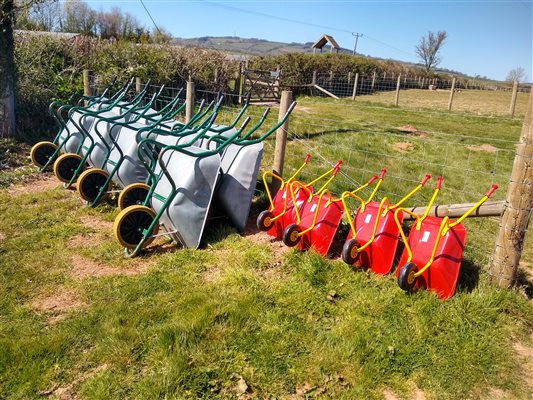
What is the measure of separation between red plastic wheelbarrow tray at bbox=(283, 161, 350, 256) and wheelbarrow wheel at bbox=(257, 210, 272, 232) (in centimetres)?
40

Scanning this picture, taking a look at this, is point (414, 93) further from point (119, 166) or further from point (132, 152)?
point (119, 166)

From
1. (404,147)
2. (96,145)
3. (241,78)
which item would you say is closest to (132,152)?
(96,145)

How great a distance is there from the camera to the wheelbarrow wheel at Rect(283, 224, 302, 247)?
13.6 ft

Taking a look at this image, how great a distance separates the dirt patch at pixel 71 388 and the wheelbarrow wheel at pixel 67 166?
13.8ft

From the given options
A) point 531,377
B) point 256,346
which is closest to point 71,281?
point 256,346

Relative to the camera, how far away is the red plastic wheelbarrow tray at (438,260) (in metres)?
3.43

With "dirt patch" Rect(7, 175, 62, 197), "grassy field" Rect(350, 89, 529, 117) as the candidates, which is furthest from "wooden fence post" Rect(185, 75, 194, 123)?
"grassy field" Rect(350, 89, 529, 117)

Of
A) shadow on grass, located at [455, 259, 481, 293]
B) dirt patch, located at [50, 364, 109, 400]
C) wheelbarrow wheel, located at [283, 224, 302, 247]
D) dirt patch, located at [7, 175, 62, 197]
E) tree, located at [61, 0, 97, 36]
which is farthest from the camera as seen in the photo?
tree, located at [61, 0, 97, 36]

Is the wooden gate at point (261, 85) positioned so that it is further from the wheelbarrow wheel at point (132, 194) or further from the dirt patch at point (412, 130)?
the wheelbarrow wheel at point (132, 194)

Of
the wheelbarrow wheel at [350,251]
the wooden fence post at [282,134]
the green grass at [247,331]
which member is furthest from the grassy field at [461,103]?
the green grass at [247,331]

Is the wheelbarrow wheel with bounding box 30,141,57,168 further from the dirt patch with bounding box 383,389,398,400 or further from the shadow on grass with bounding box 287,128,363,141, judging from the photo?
the dirt patch with bounding box 383,389,398,400

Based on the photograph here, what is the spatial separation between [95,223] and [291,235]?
2.44 metres

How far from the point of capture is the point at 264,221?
4.62 metres

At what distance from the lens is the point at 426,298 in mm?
3449
